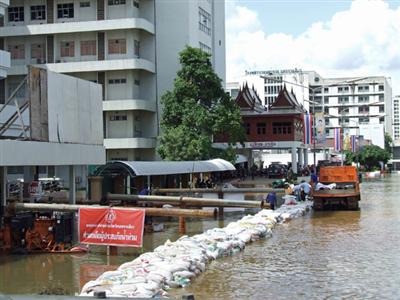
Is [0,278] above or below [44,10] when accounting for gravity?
below

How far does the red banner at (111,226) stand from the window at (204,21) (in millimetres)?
41804

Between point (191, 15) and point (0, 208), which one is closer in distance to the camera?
point (0, 208)

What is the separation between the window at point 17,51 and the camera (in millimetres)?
52500

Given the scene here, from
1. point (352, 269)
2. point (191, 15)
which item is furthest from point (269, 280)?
point (191, 15)

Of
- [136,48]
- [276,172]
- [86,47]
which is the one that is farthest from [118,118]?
[276,172]

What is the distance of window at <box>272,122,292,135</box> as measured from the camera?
213ft

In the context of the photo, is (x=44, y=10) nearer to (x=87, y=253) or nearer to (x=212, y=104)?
(x=212, y=104)

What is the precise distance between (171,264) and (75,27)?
131 feet

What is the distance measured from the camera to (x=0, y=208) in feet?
63.0

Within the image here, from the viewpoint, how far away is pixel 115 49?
2019 inches

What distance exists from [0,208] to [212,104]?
30.7 m

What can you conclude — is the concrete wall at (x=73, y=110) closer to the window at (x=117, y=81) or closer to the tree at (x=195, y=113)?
the tree at (x=195, y=113)

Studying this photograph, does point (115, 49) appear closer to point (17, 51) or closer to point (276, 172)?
point (17, 51)

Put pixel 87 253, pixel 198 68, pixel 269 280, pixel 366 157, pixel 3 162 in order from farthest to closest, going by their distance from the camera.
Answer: pixel 366 157
pixel 198 68
pixel 87 253
pixel 3 162
pixel 269 280
